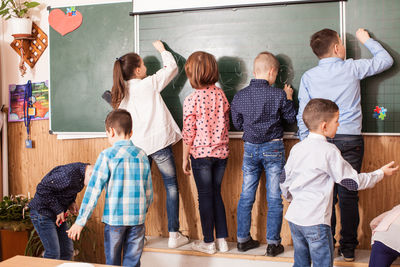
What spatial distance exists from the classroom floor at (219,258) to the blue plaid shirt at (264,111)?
77 cm

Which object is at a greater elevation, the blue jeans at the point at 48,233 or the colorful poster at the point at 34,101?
the colorful poster at the point at 34,101

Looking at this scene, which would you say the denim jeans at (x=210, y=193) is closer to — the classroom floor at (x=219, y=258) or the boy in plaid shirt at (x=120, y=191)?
the classroom floor at (x=219, y=258)

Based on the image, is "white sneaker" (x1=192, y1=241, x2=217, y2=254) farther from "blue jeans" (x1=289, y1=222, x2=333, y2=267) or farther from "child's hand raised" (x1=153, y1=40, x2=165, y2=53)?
"child's hand raised" (x1=153, y1=40, x2=165, y2=53)

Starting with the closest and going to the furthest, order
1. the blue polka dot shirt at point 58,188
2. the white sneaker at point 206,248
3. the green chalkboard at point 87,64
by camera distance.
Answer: the blue polka dot shirt at point 58,188 < the white sneaker at point 206,248 < the green chalkboard at point 87,64

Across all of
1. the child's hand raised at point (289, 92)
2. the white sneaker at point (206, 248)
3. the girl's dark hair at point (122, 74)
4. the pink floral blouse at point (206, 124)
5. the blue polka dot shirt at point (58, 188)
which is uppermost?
the girl's dark hair at point (122, 74)

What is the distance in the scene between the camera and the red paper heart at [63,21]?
11.0 ft

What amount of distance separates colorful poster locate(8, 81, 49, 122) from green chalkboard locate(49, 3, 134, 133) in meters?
0.10

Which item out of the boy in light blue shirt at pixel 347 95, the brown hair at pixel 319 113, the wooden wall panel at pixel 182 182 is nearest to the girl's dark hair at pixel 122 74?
the wooden wall panel at pixel 182 182

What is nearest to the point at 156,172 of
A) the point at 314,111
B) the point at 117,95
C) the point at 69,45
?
the point at 117,95

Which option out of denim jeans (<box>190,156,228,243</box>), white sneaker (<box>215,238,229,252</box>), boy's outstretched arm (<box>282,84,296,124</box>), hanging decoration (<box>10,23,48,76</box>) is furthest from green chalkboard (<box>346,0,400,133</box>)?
hanging decoration (<box>10,23,48,76</box>)

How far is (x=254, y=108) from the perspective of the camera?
2680 mm

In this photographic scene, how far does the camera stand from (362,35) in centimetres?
270

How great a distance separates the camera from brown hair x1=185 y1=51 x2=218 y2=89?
9.03 ft

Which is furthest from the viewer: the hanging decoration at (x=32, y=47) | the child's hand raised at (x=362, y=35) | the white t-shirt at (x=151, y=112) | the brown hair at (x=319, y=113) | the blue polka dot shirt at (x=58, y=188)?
the hanging decoration at (x=32, y=47)
